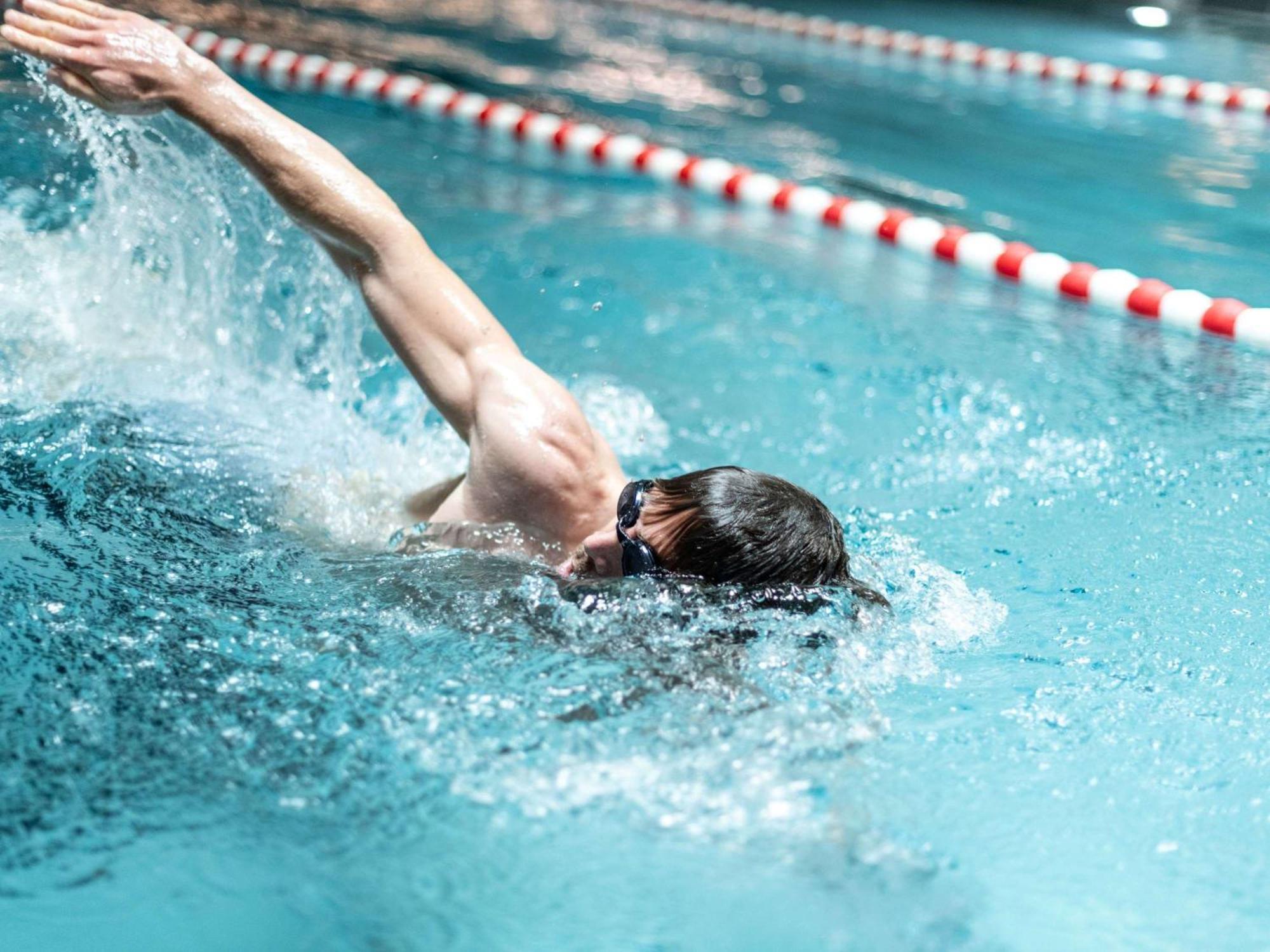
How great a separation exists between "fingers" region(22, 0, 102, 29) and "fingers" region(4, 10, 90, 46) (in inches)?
0.6

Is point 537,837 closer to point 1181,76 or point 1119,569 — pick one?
point 1119,569

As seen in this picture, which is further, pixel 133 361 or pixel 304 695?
pixel 133 361

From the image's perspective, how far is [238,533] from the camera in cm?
266

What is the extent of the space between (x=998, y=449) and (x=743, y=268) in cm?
171

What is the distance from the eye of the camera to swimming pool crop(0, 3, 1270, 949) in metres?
1.89

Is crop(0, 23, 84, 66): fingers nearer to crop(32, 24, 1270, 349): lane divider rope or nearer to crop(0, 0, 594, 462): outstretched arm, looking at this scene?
crop(0, 0, 594, 462): outstretched arm

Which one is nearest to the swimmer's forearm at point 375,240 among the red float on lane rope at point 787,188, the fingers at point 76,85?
the fingers at point 76,85

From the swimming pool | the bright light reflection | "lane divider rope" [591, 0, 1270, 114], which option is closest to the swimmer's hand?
the swimming pool

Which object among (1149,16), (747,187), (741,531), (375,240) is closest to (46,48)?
(375,240)

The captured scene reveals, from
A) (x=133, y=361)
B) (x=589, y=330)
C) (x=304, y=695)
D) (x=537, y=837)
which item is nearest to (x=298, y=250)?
(x=133, y=361)

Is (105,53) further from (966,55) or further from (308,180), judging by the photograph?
(966,55)

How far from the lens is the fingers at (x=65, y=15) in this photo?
259 centimetres

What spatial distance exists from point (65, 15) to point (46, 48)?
89mm

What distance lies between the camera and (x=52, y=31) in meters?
2.58
